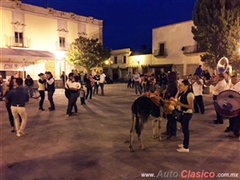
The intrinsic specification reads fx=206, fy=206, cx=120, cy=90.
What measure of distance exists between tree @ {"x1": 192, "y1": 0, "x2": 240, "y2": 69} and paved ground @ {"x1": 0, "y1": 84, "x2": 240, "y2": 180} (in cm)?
1104

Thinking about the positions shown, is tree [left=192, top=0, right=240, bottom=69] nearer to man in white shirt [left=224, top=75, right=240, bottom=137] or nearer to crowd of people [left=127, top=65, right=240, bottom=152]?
crowd of people [left=127, top=65, right=240, bottom=152]

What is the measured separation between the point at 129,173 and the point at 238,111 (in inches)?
124

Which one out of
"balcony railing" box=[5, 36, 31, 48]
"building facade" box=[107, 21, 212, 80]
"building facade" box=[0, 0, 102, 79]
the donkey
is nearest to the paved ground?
the donkey

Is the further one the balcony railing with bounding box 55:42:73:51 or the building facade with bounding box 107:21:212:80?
the balcony railing with bounding box 55:42:73:51

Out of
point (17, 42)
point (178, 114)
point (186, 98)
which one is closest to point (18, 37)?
point (17, 42)

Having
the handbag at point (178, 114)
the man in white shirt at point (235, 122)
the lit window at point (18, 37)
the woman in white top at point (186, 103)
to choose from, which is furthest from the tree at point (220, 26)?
the lit window at point (18, 37)

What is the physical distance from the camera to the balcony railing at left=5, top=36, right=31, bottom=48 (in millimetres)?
21594

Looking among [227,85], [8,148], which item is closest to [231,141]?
[227,85]

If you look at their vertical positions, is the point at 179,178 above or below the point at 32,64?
below

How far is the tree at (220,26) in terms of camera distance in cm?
1488

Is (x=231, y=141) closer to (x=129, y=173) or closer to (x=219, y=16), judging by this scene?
(x=129, y=173)

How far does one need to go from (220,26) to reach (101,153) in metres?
14.8

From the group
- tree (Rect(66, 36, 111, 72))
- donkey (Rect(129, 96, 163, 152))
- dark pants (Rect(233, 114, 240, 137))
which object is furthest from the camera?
tree (Rect(66, 36, 111, 72))

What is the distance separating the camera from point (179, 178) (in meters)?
3.32
